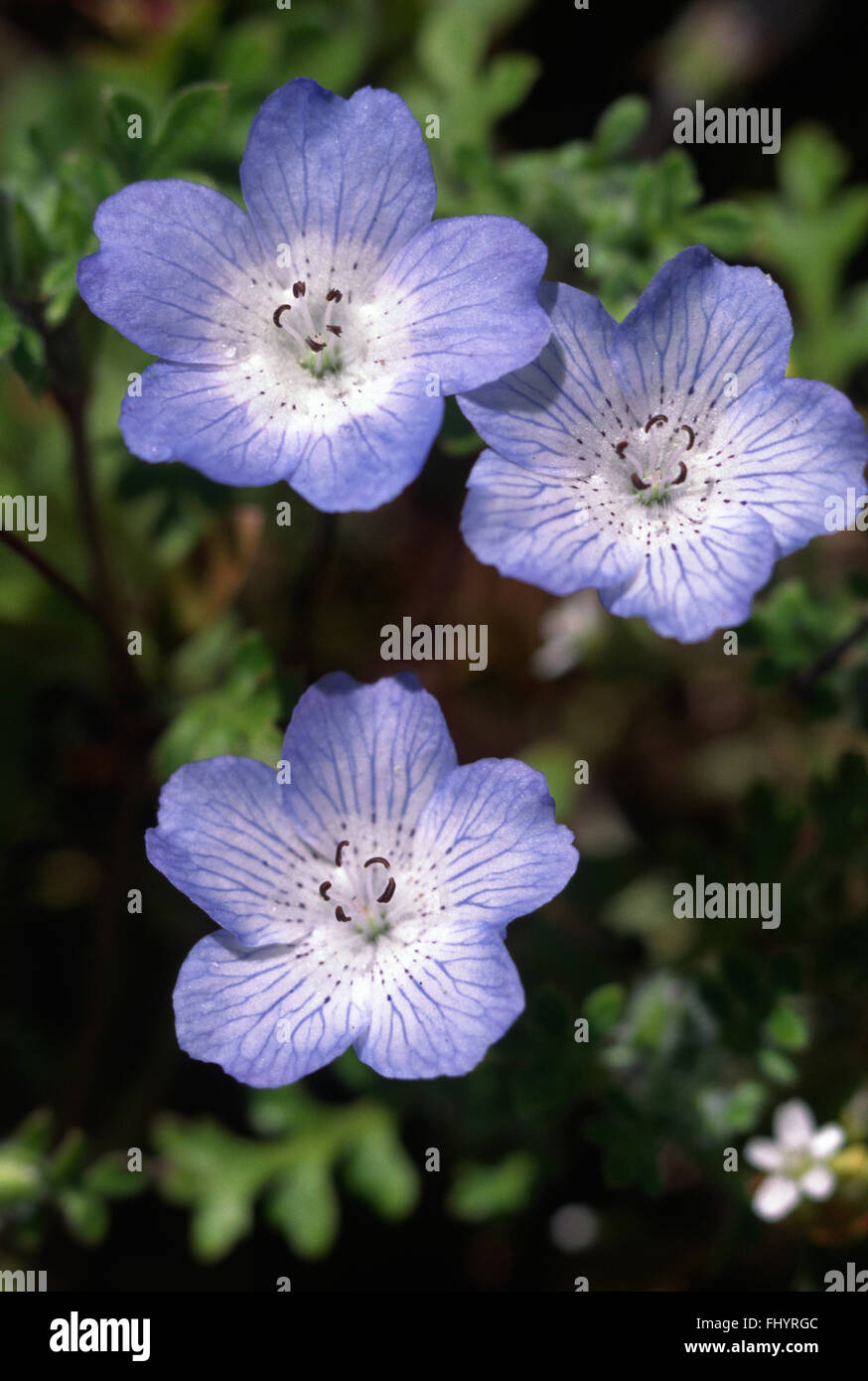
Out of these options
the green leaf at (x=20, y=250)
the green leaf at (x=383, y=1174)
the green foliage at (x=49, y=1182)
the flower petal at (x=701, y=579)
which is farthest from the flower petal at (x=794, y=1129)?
the green leaf at (x=20, y=250)

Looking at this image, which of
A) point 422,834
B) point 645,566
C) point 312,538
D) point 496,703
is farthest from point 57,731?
point 645,566

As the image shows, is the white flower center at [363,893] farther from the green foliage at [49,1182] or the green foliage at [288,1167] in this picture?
the green foliage at [288,1167]

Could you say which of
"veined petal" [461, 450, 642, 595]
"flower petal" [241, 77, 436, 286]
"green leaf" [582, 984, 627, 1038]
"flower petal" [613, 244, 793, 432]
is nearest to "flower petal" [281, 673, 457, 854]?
"veined petal" [461, 450, 642, 595]

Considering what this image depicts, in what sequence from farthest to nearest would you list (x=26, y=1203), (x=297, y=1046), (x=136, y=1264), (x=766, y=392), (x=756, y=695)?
(x=756, y=695), (x=136, y=1264), (x=26, y=1203), (x=766, y=392), (x=297, y=1046)

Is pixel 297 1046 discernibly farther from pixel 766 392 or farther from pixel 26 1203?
pixel 766 392

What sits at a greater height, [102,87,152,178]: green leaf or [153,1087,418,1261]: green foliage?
[102,87,152,178]: green leaf

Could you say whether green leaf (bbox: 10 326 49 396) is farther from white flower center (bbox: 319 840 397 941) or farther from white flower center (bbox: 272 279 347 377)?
white flower center (bbox: 319 840 397 941)
